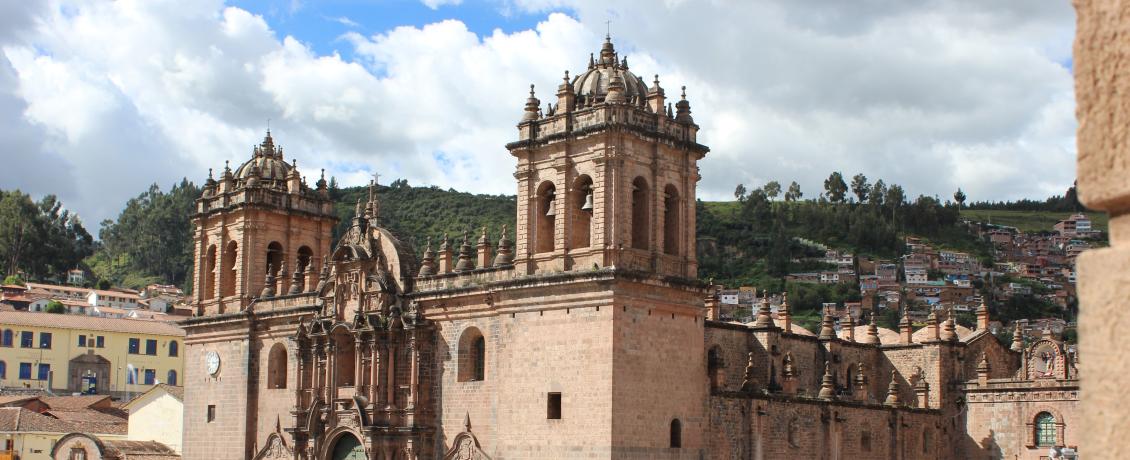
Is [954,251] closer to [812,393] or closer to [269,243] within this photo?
[812,393]

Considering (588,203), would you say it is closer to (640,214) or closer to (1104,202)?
(640,214)

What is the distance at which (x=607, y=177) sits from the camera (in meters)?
26.5

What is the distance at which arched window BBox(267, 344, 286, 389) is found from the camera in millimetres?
36094

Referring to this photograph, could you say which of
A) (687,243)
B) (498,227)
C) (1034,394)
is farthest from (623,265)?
(498,227)

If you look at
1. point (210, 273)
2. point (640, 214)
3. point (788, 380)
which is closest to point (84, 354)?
point (210, 273)

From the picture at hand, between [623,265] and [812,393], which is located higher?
[623,265]

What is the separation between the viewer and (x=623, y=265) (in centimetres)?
2608

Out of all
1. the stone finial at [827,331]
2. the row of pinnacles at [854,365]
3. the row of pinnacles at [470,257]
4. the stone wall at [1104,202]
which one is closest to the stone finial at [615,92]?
the row of pinnacles at [470,257]

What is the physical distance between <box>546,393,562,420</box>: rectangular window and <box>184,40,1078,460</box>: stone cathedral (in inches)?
1.3

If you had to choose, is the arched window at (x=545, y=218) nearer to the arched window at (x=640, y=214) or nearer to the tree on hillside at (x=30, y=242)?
the arched window at (x=640, y=214)

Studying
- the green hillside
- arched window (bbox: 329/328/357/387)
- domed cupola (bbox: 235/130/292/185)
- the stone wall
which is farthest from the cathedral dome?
the green hillside

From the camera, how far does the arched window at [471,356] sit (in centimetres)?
2994

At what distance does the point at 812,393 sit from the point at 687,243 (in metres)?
13.1

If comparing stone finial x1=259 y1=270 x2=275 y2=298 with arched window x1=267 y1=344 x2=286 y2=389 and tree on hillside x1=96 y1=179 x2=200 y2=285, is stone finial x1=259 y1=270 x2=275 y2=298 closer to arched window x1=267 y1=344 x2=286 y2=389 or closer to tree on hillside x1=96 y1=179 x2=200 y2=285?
arched window x1=267 y1=344 x2=286 y2=389
